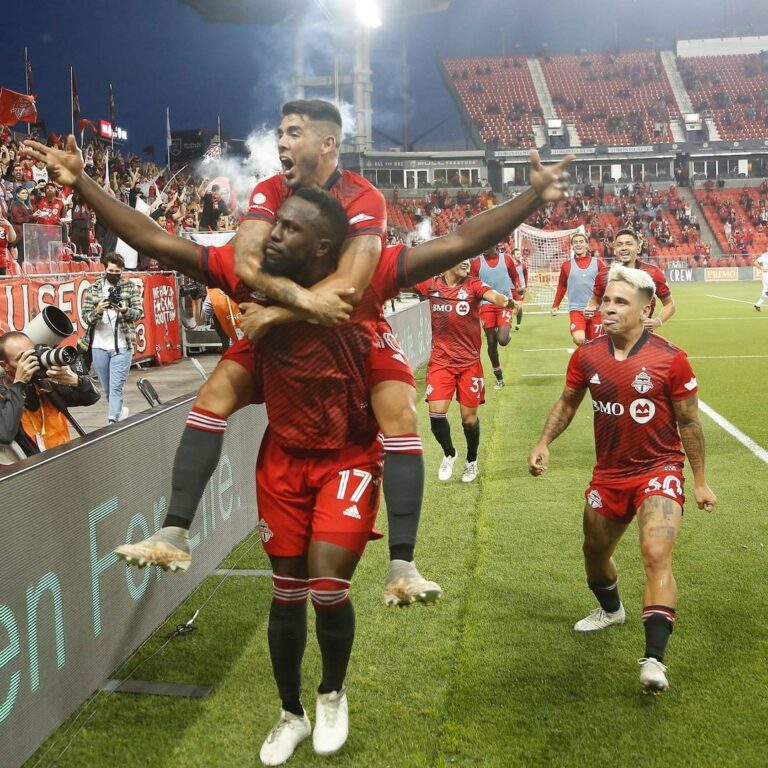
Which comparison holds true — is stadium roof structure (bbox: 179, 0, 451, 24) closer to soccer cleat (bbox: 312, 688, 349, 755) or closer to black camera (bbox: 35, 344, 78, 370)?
black camera (bbox: 35, 344, 78, 370)

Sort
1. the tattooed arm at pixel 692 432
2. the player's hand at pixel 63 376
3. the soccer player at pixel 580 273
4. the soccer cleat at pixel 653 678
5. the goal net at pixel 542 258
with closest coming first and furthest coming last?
1. the soccer cleat at pixel 653 678
2. the tattooed arm at pixel 692 432
3. the player's hand at pixel 63 376
4. the soccer player at pixel 580 273
5. the goal net at pixel 542 258

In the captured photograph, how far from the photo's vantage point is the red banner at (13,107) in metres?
17.5

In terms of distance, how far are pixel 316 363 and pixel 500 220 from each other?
32.2 inches

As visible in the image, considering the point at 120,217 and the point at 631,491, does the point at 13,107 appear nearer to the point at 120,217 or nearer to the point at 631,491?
the point at 120,217

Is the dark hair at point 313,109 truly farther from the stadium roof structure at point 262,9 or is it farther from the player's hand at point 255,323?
the stadium roof structure at point 262,9

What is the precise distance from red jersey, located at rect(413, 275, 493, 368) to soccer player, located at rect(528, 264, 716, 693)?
3.98 m

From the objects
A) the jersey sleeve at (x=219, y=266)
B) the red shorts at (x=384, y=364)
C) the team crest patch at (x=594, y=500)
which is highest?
the jersey sleeve at (x=219, y=266)

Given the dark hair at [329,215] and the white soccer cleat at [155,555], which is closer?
the white soccer cleat at [155,555]

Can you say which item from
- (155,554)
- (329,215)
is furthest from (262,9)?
(155,554)

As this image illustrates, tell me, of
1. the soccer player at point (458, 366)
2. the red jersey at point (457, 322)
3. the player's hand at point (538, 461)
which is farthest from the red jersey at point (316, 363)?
the red jersey at point (457, 322)

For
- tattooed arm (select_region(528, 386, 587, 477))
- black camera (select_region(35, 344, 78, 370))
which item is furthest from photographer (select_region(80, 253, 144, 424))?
tattooed arm (select_region(528, 386, 587, 477))

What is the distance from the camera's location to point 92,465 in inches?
159

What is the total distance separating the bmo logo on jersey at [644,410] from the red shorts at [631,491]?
25cm

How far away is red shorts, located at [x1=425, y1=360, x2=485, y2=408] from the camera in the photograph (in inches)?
336
